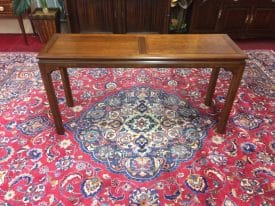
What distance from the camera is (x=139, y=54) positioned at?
4.47ft

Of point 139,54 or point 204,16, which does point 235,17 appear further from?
point 139,54

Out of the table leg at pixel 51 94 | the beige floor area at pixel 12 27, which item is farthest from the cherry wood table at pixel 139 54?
the beige floor area at pixel 12 27

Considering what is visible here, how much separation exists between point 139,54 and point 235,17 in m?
2.26

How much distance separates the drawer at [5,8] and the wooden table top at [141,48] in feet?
5.68

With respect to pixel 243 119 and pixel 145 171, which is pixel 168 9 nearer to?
pixel 243 119

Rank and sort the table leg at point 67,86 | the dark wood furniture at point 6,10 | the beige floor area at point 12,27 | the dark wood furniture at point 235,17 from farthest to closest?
the beige floor area at point 12,27 < the dark wood furniture at point 235,17 < the dark wood furniture at point 6,10 < the table leg at point 67,86

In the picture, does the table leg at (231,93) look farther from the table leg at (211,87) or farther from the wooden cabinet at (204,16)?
the wooden cabinet at (204,16)

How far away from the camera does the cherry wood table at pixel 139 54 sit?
1.32 meters

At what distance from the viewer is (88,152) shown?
1543 mm

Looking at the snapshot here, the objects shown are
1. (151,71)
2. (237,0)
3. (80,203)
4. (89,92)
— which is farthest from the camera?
(237,0)

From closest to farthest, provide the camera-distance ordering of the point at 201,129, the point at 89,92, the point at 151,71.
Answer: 1. the point at 201,129
2. the point at 89,92
3. the point at 151,71

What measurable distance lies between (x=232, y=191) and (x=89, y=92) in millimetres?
1459

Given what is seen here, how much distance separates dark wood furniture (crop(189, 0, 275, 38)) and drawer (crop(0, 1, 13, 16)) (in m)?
2.35

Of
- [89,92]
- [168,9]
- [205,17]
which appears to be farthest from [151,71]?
[205,17]
